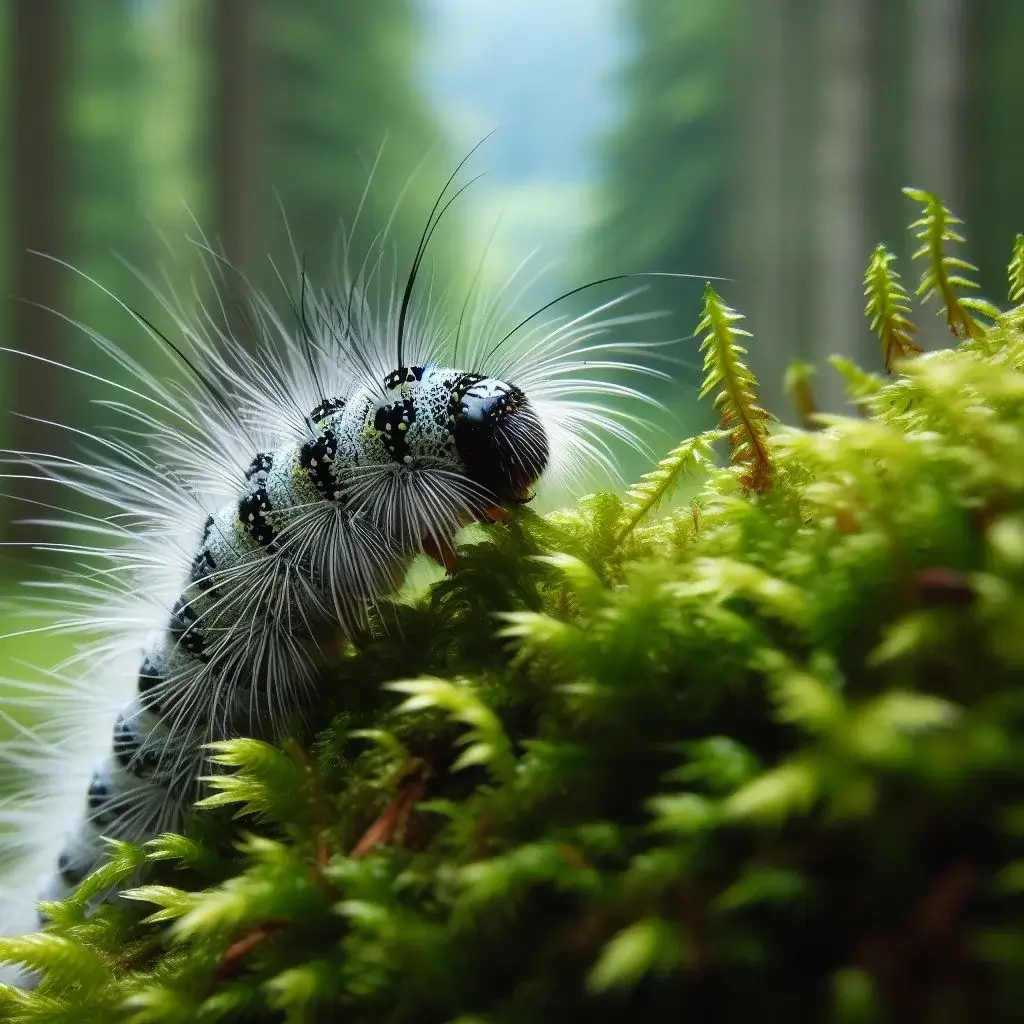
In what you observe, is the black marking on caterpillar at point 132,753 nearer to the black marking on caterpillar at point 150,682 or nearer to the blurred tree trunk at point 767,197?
the black marking on caterpillar at point 150,682

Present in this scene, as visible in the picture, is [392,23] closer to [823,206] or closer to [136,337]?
[136,337]

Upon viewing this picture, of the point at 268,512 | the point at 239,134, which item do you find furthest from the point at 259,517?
the point at 239,134

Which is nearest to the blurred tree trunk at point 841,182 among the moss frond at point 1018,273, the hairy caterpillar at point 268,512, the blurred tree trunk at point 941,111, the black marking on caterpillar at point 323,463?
the blurred tree trunk at point 941,111

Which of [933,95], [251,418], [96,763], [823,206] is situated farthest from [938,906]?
[823,206]

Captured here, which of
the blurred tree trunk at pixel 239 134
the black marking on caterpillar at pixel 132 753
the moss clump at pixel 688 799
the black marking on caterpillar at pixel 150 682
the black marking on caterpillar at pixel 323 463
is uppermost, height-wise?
the blurred tree trunk at pixel 239 134

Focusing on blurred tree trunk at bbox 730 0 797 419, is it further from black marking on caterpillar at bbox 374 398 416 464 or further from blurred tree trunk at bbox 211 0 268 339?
black marking on caterpillar at bbox 374 398 416 464

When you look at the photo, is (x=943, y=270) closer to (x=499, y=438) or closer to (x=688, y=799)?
(x=499, y=438)
